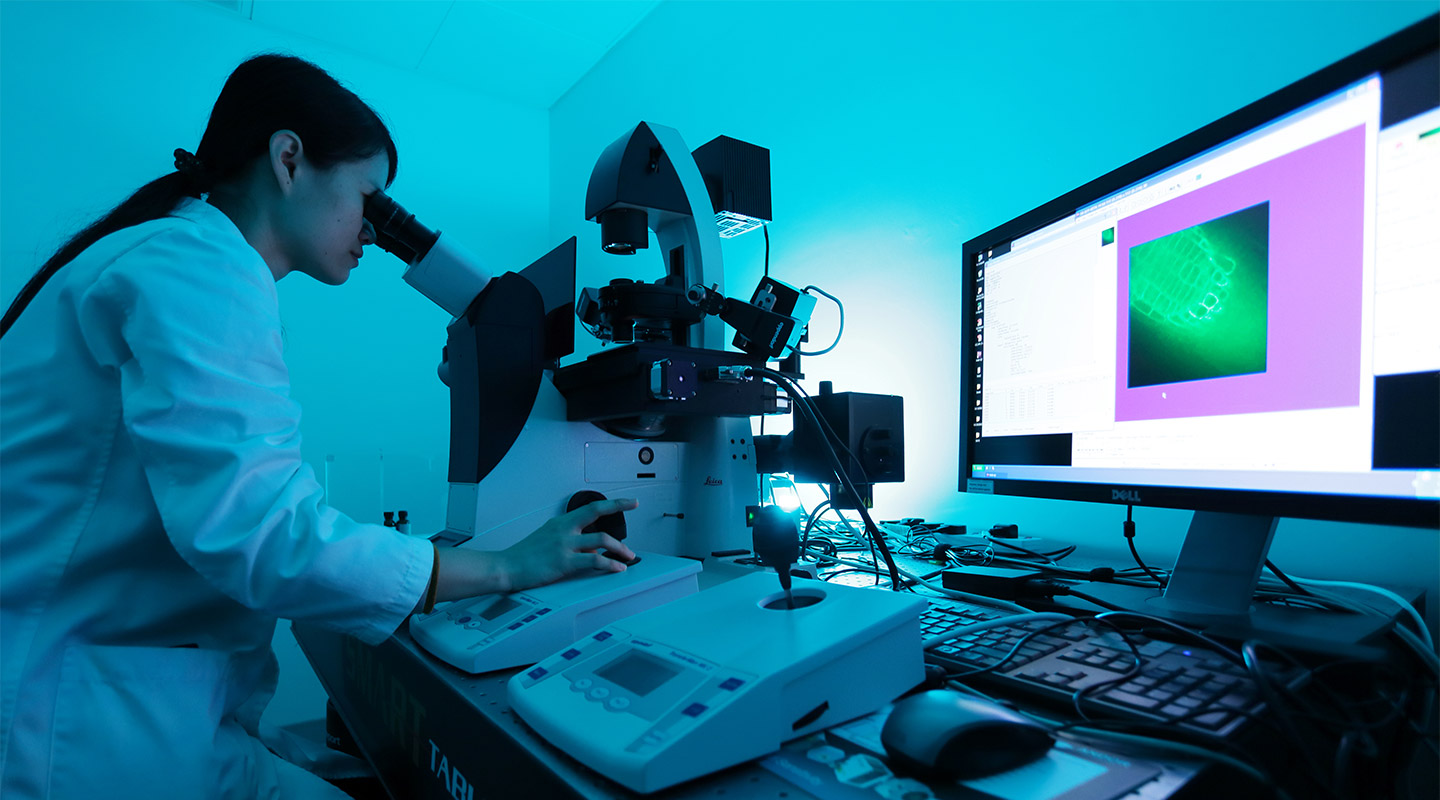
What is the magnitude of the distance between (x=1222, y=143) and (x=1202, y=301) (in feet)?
0.48

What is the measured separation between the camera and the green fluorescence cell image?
1.91 feet

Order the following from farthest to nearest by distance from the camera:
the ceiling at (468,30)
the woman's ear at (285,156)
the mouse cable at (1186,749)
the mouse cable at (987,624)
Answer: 1. the ceiling at (468,30)
2. the woman's ear at (285,156)
3. the mouse cable at (987,624)
4. the mouse cable at (1186,749)

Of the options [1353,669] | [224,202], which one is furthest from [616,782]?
[224,202]

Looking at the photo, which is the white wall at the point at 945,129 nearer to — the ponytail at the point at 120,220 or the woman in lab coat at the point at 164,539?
the woman in lab coat at the point at 164,539

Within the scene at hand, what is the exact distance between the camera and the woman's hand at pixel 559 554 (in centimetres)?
72

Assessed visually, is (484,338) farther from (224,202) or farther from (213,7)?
(213,7)

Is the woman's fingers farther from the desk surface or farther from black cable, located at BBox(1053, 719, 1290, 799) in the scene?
black cable, located at BBox(1053, 719, 1290, 799)

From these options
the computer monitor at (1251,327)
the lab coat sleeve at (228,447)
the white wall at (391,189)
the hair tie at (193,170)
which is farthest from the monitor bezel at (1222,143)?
the white wall at (391,189)

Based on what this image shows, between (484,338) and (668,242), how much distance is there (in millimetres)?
405

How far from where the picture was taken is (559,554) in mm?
734

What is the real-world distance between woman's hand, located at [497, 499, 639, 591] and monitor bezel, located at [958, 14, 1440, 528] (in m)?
0.51

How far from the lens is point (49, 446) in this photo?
2.12 feet

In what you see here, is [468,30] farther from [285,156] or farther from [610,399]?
[610,399]

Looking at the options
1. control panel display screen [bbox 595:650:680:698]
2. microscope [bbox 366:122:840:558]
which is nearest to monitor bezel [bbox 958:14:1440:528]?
microscope [bbox 366:122:840:558]
